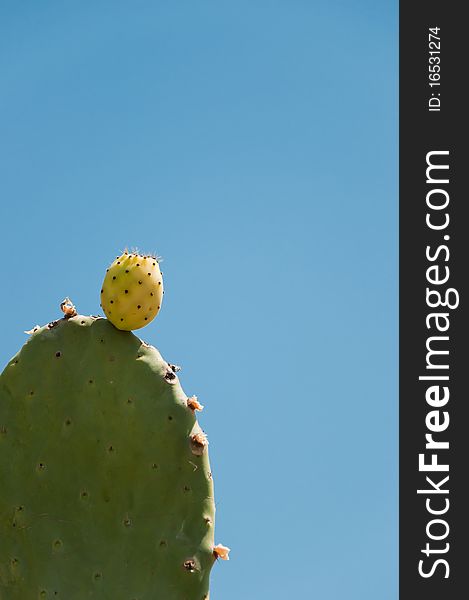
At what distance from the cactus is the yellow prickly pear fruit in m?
0.17

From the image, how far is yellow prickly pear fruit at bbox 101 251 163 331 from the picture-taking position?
4.23m

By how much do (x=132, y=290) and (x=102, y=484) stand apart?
29.3 inches

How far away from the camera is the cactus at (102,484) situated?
13.1ft

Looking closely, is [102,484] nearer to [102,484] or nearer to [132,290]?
[102,484]

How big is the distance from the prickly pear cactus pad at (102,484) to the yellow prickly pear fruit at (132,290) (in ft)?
0.59

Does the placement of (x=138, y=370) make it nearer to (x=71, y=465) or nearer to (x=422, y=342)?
(x=71, y=465)

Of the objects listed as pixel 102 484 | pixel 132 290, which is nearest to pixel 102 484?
pixel 102 484

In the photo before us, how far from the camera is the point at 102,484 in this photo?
159 inches

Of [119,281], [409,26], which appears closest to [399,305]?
[409,26]

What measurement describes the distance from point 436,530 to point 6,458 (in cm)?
267

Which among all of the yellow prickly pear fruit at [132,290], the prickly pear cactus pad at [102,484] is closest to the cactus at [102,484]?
the prickly pear cactus pad at [102,484]

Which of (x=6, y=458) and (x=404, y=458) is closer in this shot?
(x=6, y=458)

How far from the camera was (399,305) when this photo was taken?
630 centimetres

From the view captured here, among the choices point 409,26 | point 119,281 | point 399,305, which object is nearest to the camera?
point 119,281
